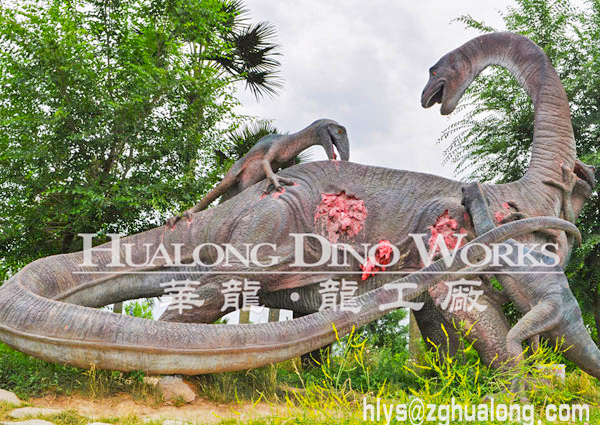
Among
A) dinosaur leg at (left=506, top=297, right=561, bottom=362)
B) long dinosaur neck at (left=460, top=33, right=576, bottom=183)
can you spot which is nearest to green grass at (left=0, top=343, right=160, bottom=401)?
dinosaur leg at (left=506, top=297, right=561, bottom=362)

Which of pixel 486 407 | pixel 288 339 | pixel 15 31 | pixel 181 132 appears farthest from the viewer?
pixel 181 132

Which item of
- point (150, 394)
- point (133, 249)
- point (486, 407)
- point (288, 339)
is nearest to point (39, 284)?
point (133, 249)

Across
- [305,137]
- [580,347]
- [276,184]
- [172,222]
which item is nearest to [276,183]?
[276,184]

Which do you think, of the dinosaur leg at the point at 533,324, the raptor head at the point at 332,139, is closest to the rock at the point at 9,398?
the dinosaur leg at the point at 533,324

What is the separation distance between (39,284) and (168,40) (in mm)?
3733

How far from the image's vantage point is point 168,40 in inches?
262

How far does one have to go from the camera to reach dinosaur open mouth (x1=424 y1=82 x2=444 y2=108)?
472 cm

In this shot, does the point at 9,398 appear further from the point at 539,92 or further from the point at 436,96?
the point at 539,92

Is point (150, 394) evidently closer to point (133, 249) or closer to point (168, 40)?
point (133, 249)

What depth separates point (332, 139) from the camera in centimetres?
463

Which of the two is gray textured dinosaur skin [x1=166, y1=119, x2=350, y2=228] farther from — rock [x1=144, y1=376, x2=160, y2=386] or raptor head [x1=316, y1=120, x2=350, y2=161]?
rock [x1=144, y1=376, x2=160, y2=386]

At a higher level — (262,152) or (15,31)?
(15,31)

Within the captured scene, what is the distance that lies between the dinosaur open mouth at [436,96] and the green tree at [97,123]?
8.73 ft

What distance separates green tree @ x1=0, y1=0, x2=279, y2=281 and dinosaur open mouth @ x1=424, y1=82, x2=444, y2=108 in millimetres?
2662
